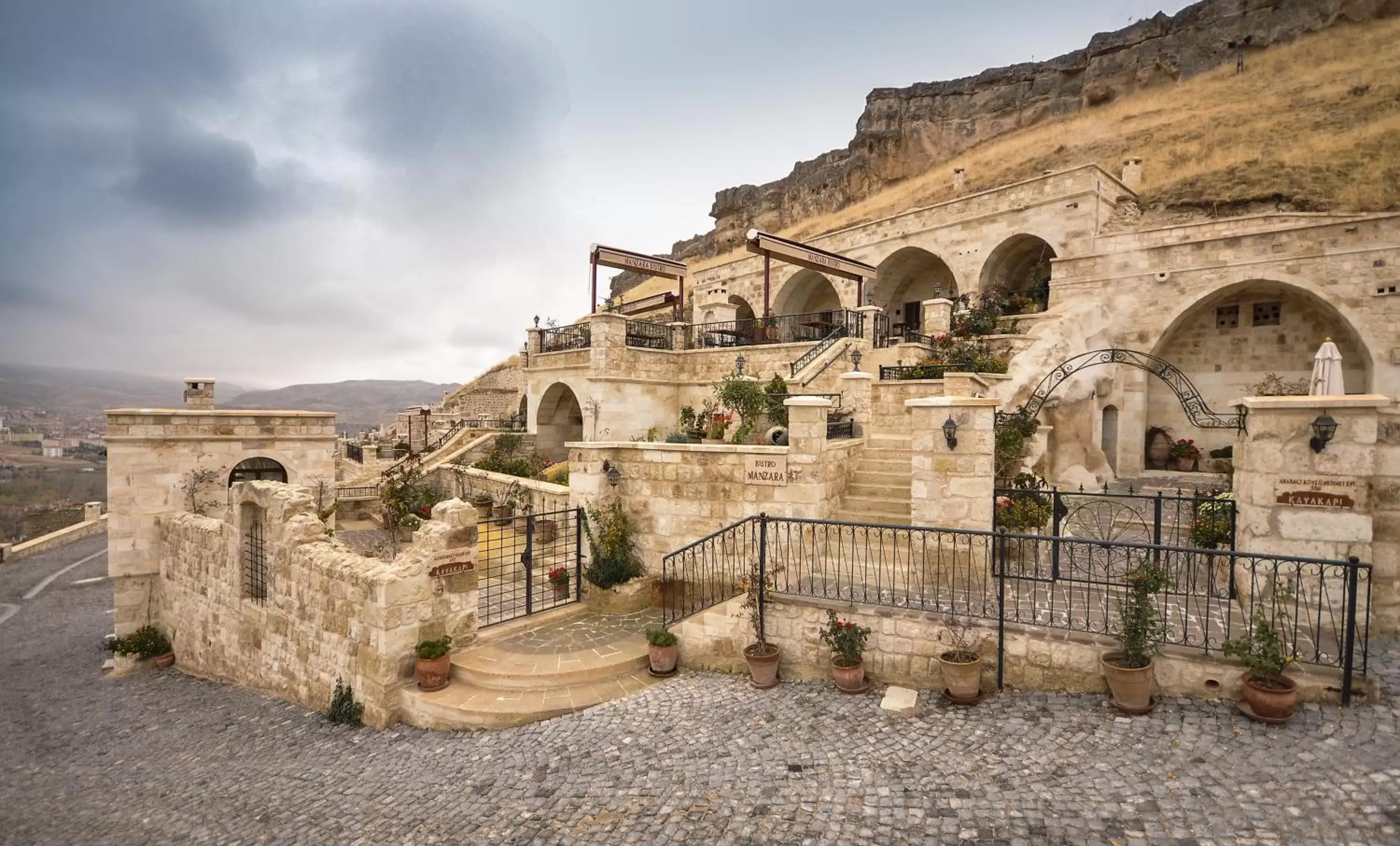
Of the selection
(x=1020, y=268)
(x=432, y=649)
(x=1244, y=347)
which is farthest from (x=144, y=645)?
(x=1020, y=268)

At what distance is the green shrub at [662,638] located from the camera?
7.18 m

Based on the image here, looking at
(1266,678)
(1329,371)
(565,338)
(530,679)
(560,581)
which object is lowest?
(530,679)

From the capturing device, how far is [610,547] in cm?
942

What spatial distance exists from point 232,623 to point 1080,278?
21341 millimetres

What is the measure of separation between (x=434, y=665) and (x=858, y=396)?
874 cm

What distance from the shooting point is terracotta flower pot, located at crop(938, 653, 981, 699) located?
5.68 meters

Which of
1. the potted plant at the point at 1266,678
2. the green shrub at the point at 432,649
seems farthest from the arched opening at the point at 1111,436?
the green shrub at the point at 432,649

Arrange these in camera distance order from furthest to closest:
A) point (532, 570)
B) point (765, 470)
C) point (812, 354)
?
point (812, 354)
point (532, 570)
point (765, 470)

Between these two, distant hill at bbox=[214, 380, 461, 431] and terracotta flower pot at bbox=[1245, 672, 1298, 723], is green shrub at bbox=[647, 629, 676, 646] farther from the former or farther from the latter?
distant hill at bbox=[214, 380, 461, 431]

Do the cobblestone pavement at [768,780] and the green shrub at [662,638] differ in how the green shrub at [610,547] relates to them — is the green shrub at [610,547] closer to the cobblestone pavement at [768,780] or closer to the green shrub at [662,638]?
the green shrub at [662,638]

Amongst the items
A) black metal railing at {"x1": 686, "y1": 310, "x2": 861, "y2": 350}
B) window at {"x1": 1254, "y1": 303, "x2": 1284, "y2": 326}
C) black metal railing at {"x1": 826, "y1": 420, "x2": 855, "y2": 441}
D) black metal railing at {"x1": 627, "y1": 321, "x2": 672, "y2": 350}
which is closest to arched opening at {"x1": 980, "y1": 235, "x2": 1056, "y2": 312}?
window at {"x1": 1254, "y1": 303, "x2": 1284, "y2": 326}

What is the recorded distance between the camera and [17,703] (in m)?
11.1

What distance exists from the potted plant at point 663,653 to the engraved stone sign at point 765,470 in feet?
8.95

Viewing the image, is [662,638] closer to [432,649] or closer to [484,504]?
[432,649]
